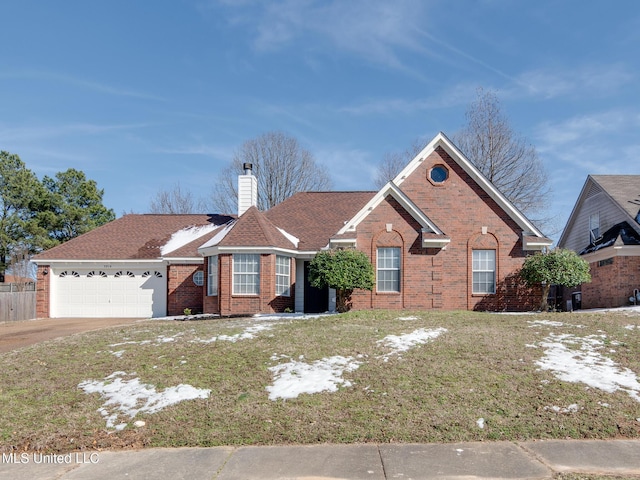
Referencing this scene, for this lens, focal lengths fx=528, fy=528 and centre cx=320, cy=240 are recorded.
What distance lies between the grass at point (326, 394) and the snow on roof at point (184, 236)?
39.3 ft

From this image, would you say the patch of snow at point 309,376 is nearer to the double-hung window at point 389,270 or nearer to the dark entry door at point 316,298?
the double-hung window at point 389,270

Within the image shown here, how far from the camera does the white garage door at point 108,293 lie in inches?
968

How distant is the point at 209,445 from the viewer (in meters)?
7.11

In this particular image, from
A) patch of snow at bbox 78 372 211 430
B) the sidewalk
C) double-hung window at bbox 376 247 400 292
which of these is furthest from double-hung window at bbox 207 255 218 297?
the sidewalk

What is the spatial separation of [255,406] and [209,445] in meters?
1.22

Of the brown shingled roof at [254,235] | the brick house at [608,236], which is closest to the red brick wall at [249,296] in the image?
the brown shingled roof at [254,235]

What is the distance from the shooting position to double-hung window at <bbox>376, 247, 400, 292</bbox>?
63.8ft

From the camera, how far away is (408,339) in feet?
39.0

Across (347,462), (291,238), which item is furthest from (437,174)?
(347,462)

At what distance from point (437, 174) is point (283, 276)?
7.23 m

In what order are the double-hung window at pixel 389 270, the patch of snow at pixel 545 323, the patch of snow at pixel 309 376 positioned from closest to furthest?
the patch of snow at pixel 309 376
the patch of snow at pixel 545 323
the double-hung window at pixel 389 270

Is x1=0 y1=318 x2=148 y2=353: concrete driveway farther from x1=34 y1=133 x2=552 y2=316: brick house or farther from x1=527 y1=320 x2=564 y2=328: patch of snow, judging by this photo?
x1=527 y1=320 x2=564 y2=328: patch of snow

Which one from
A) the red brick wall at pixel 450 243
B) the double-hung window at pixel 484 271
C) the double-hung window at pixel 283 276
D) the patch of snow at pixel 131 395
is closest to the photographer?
the patch of snow at pixel 131 395

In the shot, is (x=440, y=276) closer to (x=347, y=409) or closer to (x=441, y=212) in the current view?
(x=441, y=212)
